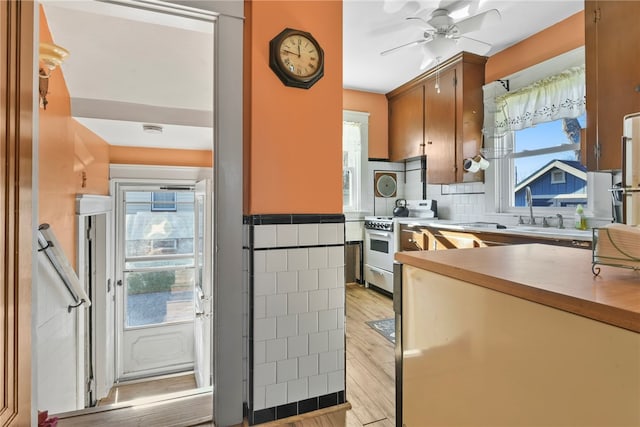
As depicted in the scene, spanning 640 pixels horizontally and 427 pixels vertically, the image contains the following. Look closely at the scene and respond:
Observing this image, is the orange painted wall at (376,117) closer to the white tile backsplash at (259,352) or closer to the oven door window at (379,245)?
the oven door window at (379,245)

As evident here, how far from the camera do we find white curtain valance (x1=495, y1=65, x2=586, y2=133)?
275 cm

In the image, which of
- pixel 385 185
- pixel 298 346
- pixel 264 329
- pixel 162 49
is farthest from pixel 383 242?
pixel 162 49

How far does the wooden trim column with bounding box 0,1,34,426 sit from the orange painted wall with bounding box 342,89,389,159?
4.21 m

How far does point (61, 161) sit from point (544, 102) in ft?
12.8

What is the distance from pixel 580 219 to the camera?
9.09ft

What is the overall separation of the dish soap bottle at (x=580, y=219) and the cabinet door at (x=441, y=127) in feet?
4.06

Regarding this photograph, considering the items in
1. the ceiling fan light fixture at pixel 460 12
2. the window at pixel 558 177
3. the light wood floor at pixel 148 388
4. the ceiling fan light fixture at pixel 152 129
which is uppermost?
the ceiling fan light fixture at pixel 460 12

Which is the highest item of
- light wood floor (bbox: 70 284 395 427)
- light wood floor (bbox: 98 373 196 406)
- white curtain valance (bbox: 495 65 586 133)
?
white curtain valance (bbox: 495 65 586 133)

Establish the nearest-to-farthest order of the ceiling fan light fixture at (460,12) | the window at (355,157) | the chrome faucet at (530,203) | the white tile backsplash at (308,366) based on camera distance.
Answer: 1. the white tile backsplash at (308,366)
2. the ceiling fan light fixture at (460,12)
3. the chrome faucet at (530,203)
4. the window at (355,157)

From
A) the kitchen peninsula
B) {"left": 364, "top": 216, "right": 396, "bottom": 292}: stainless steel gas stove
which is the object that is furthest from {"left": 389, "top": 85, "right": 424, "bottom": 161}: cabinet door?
the kitchen peninsula

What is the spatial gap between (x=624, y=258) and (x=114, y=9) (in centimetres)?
205

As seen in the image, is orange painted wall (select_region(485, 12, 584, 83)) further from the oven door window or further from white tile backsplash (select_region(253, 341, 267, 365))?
white tile backsplash (select_region(253, 341, 267, 365))

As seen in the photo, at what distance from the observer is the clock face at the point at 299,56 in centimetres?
172

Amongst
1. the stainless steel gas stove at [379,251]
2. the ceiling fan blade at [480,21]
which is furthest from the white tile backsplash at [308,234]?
the stainless steel gas stove at [379,251]
